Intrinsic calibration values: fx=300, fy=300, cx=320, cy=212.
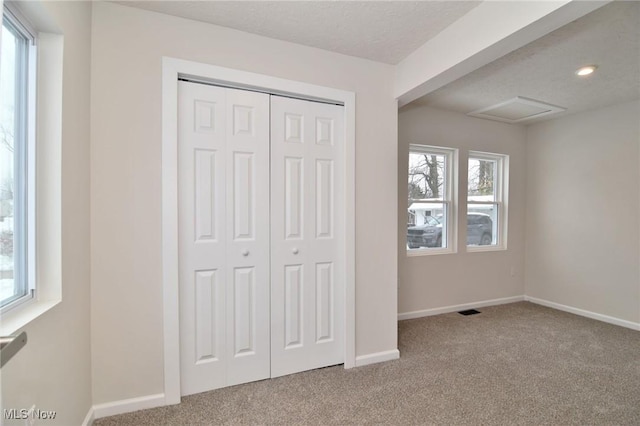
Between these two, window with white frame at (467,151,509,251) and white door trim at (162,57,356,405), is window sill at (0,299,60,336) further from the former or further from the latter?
window with white frame at (467,151,509,251)

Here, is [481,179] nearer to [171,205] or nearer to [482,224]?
[482,224]

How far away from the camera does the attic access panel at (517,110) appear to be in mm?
3337

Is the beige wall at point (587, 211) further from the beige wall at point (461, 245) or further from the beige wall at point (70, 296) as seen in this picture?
the beige wall at point (70, 296)

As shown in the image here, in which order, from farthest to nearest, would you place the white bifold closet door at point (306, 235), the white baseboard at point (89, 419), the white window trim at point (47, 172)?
1. the white bifold closet door at point (306, 235)
2. the white baseboard at point (89, 419)
3. the white window trim at point (47, 172)

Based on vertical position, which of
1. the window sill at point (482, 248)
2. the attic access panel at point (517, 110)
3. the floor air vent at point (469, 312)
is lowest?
the floor air vent at point (469, 312)

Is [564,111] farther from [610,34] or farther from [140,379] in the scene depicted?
[140,379]

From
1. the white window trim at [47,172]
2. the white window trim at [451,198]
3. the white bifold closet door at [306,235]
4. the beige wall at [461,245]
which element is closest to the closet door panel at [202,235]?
the white bifold closet door at [306,235]

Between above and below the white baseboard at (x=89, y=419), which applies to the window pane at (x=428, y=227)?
above

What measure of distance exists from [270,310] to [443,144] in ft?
9.36

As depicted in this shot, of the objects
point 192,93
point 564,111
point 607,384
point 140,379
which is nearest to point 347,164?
point 192,93

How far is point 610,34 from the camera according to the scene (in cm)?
208

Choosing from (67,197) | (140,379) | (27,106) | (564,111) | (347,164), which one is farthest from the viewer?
(564,111)

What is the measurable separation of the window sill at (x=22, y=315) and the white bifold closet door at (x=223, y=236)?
2.42 ft
